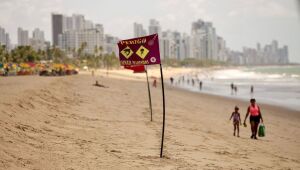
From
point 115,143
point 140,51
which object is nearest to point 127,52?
point 140,51

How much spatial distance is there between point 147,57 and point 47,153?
3.17m

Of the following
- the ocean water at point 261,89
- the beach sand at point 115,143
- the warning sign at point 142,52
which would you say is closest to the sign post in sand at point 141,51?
the warning sign at point 142,52

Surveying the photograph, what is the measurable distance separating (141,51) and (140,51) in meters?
0.03

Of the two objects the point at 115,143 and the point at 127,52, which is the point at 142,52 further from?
the point at 115,143

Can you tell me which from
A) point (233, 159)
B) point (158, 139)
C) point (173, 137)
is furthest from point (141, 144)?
point (233, 159)

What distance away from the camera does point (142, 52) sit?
848cm

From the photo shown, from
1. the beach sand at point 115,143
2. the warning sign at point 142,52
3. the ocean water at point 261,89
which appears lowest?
the ocean water at point 261,89

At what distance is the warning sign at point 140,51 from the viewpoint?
8234 millimetres

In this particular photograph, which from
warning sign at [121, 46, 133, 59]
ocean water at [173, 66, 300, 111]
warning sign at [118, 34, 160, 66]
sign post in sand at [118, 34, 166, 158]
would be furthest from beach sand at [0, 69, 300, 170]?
ocean water at [173, 66, 300, 111]

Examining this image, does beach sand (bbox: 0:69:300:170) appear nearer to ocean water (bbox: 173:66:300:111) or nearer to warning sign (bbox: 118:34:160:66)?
warning sign (bbox: 118:34:160:66)

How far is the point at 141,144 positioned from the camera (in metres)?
9.63

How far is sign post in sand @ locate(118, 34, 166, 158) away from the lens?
823 cm

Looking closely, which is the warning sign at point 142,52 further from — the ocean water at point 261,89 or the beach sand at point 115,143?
the ocean water at point 261,89

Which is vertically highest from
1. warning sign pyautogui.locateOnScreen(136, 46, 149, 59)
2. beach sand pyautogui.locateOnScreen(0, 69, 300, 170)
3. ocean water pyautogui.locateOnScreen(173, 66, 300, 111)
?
warning sign pyautogui.locateOnScreen(136, 46, 149, 59)
